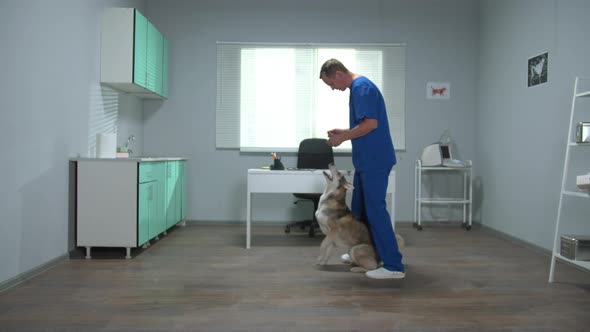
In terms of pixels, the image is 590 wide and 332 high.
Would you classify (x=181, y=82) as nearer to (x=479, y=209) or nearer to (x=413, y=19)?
(x=413, y=19)

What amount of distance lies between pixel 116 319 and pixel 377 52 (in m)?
4.48

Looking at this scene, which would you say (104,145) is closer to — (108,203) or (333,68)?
(108,203)

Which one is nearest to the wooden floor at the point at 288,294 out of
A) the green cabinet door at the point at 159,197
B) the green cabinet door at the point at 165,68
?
the green cabinet door at the point at 159,197

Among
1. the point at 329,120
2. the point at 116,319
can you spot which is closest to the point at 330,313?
the point at 116,319

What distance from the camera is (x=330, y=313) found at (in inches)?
90.0

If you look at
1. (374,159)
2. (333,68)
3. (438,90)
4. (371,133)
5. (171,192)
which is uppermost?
(438,90)

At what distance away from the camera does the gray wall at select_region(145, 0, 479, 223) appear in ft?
18.0

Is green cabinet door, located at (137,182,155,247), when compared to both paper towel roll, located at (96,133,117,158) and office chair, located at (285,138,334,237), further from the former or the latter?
office chair, located at (285,138,334,237)

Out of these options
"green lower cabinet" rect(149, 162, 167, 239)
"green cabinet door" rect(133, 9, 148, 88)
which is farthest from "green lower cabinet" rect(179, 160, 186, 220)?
"green cabinet door" rect(133, 9, 148, 88)

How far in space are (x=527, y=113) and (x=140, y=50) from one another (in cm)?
388

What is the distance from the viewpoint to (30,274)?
2936 millimetres

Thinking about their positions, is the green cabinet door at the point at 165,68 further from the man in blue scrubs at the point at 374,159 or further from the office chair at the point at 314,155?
the man in blue scrubs at the point at 374,159

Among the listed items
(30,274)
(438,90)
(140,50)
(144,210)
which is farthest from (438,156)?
(30,274)

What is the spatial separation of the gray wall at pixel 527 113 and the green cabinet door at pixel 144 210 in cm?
351
